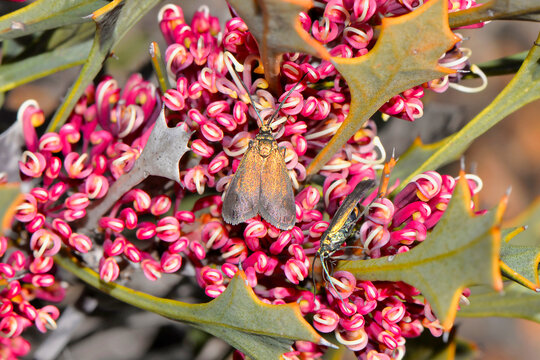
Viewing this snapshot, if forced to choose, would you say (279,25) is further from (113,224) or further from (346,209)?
(113,224)

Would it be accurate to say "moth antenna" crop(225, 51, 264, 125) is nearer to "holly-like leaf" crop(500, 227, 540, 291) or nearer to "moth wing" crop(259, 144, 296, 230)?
"moth wing" crop(259, 144, 296, 230)

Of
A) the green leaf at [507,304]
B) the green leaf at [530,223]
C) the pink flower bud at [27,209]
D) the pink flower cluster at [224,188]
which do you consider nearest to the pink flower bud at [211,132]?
the pink flower cluster at [224,188]

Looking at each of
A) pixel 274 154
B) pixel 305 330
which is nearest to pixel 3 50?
pixel 274 154

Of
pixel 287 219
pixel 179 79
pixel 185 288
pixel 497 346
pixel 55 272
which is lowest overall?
pixel 497 346

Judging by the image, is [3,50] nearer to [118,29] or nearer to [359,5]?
[118,29]

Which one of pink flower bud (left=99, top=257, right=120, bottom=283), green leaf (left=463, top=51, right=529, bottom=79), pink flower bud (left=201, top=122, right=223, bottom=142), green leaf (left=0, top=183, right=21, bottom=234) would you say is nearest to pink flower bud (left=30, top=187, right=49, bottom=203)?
pink flower bud (left=99, top=257, right=120, bottom=283)

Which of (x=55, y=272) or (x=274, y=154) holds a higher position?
(x=274, y=154)
